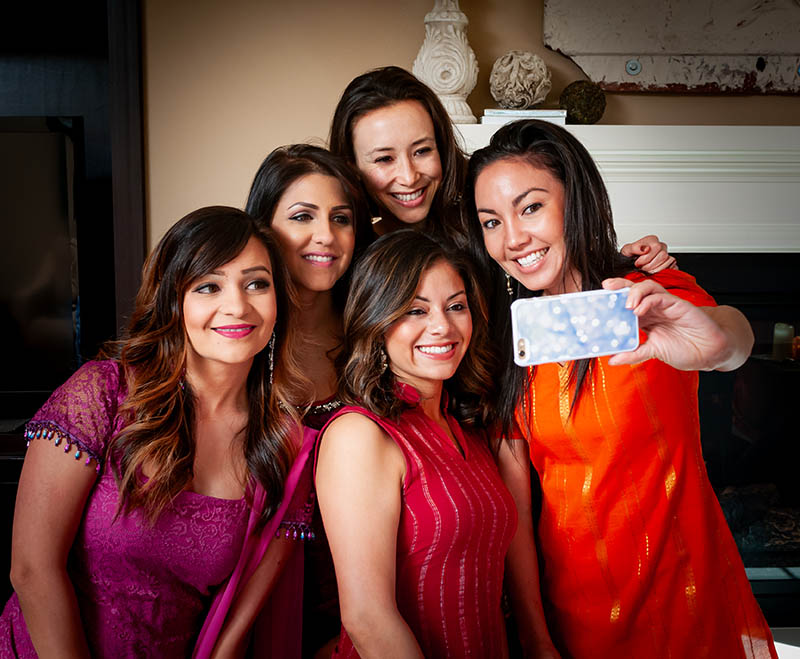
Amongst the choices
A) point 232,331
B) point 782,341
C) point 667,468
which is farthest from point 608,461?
point 782,341

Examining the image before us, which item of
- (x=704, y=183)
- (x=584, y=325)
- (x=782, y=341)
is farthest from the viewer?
(x=782, y=341)

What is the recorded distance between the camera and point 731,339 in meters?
1.12

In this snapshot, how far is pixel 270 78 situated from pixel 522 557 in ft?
6.67

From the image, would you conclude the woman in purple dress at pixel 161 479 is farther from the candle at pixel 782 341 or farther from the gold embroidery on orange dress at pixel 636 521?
the candle at pixel 782 341

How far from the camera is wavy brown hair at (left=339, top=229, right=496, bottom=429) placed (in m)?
1.41

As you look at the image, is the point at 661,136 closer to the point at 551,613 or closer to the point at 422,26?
the point at 422,26

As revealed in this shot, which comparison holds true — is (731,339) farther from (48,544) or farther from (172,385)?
(48,544)

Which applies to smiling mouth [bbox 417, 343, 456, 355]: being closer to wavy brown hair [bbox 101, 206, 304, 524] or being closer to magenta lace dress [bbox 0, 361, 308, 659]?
wavy brown hair [bbox 101, 206, 304, 524]

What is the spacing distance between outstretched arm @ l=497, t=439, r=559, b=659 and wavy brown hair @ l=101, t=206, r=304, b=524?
49 centimetres

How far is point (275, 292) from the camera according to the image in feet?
4.97

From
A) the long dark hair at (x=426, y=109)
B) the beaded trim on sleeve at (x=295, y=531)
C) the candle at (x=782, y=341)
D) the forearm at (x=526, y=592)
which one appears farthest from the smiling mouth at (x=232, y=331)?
the candle at (x=782, y=341)

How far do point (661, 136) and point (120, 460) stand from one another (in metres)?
2.18

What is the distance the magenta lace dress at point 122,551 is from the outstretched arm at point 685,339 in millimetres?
881

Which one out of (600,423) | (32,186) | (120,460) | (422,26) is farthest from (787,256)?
(32,186)
